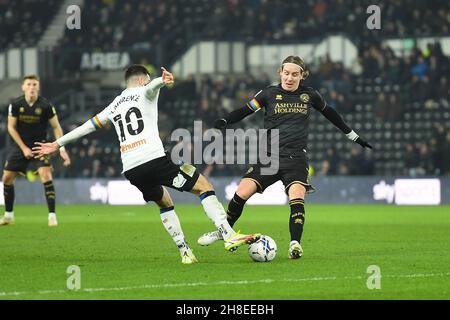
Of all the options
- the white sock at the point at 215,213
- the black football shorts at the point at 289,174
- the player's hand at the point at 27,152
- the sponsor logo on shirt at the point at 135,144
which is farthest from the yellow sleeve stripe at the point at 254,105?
the player's hand at the point at 27,152

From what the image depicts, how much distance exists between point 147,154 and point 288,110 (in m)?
1.89

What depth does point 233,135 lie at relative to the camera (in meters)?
30.8

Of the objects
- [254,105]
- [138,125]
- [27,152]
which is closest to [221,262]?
[138,125]

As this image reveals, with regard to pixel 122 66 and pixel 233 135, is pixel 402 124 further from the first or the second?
pixel 122 66

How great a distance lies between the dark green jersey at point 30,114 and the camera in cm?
1709

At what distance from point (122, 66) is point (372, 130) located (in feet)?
31.3

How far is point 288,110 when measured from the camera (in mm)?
11758

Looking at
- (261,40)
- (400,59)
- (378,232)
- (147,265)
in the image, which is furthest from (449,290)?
(261,40)

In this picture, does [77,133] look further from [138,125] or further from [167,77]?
[167,77]

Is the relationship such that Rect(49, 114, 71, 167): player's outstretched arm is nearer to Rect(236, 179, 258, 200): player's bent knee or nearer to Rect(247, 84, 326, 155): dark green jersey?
Rect(236, 179, 258, 200): player's bent knee

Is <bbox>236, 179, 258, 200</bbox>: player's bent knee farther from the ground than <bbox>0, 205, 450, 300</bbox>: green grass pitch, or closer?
farther from the ground

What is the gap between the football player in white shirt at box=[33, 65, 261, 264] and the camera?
10711 mm

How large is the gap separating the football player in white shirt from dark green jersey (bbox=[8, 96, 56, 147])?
633 centimetres

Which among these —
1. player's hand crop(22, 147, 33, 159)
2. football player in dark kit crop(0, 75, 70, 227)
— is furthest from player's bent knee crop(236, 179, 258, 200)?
football player in dark kit crop(0, 75, 70, 227)
